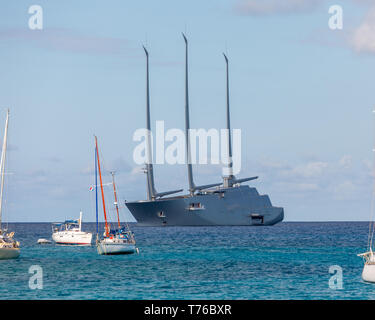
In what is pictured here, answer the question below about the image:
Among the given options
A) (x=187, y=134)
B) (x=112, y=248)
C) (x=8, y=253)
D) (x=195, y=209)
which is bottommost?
(x=112, y=248)

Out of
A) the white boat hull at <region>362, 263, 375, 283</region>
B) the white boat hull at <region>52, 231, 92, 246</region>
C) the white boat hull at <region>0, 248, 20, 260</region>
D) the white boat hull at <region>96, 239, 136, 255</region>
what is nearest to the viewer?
the white boat hull at <region>362, 263, 375, 283</region>

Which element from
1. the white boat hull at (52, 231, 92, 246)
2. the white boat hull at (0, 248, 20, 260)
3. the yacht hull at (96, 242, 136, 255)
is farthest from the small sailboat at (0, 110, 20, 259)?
the white boat hull at (52, 231, 92, 246)

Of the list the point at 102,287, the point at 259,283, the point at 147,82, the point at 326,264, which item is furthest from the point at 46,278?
the point at 147,82

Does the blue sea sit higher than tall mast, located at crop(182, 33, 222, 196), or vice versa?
tall mast, located at crop(182, 33, 222, 196)

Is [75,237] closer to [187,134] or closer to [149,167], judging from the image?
[187,134]

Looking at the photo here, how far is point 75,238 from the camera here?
10519cm

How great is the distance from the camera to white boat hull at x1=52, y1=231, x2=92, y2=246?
104 metres

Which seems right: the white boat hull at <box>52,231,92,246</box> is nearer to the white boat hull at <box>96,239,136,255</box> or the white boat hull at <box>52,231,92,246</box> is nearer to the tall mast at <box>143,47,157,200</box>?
A: the white boat hull at <box>96,239,136,255</box>

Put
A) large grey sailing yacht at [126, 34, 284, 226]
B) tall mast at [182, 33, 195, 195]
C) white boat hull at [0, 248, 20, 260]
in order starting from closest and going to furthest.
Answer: white boat hull at [0, 248, 20, 260] → tall mast at [182, 33, 195, 195] → large grey sailing yacht at [126, 34, 284, 226]

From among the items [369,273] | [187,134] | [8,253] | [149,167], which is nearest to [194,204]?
[149,167]

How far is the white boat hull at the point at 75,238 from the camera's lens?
340ft

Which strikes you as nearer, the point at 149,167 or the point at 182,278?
the point at 182,278

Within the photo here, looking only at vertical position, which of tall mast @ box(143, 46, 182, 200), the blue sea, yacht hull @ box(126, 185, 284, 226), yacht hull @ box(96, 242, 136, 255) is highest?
tall mast @ box(143, 46, 182, 200)
